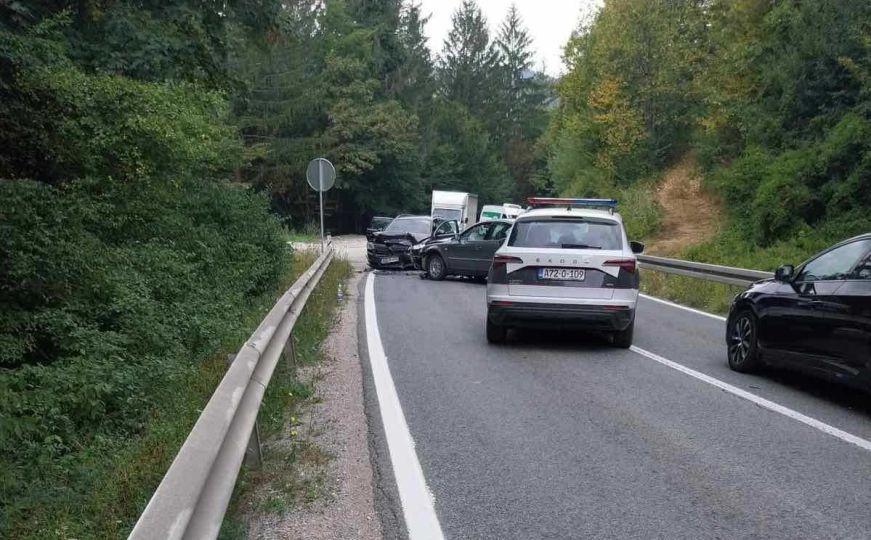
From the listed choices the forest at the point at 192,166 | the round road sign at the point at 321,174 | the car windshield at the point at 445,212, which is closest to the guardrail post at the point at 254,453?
the forest at the point at 192,166

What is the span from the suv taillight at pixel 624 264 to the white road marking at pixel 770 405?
104 cm

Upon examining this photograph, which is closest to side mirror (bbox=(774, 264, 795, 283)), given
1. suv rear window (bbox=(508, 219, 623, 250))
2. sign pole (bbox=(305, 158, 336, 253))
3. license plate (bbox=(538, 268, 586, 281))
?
suv rear window (bbox=(508, 219, 623, 250))

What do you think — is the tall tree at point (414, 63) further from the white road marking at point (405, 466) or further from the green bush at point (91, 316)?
the white road marking at point (405, 466)

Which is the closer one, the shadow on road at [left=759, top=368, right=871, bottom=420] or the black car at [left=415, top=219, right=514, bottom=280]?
the shadow on road at [left=759, top=368, right=871, bottom=420]

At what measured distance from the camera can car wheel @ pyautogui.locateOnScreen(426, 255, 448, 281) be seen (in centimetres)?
2041

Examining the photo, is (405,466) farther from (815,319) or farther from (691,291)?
(691,291)

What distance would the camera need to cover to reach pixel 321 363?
8.30 m

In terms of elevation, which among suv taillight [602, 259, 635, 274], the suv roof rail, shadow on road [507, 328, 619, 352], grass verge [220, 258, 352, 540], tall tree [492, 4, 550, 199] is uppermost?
tall tree [492, 4, 550, 199]

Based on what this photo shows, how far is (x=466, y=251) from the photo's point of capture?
19766mm

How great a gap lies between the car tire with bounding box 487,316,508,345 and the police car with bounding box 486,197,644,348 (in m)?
0.11

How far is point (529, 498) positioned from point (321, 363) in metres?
4.24

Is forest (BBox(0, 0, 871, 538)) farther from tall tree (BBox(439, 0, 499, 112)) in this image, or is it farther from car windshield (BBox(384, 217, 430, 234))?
tall tree (BBox(439, 0, 499, 112))

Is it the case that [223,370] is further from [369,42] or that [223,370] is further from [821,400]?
[369,42]

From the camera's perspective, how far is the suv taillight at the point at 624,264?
9.13m
